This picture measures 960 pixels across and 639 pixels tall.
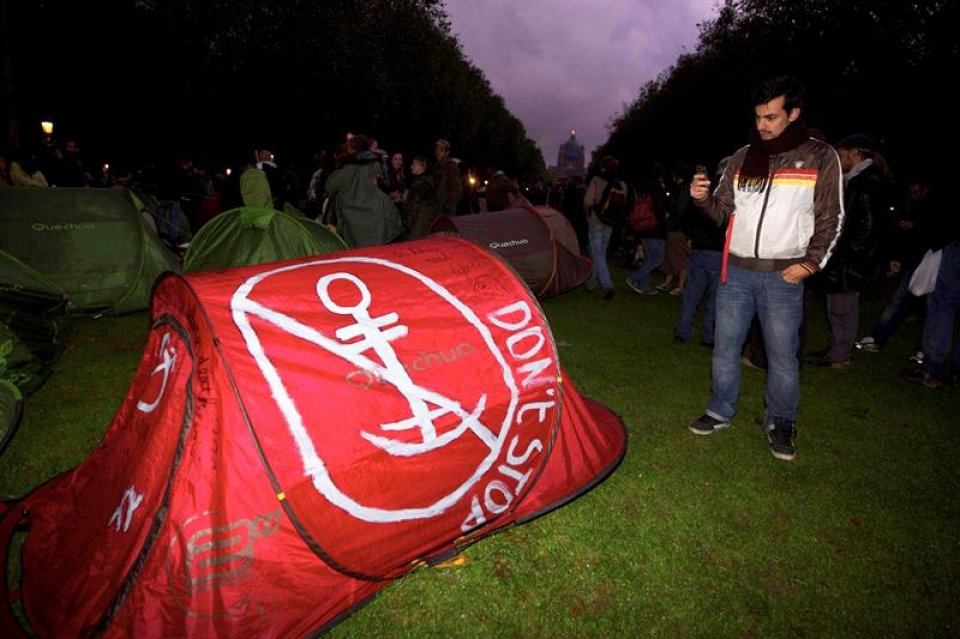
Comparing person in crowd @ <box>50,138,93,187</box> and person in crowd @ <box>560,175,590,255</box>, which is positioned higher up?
person in crowd @ <box>50,138,93,187</box>

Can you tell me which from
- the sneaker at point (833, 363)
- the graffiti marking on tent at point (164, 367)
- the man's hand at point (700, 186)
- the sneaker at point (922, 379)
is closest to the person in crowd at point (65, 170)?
the graffiti marking on tent at point (164, 367)

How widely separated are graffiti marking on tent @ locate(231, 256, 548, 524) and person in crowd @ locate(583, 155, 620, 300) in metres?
5.64

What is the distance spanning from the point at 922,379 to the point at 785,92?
3883mm

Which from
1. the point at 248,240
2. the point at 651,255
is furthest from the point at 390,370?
the point at 651,255

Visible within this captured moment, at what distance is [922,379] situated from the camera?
16.4 ft

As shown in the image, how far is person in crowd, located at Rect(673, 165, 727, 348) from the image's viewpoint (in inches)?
208

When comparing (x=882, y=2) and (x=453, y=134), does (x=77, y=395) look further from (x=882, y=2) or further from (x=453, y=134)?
(x=453, y=134)

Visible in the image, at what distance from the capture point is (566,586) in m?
2.47

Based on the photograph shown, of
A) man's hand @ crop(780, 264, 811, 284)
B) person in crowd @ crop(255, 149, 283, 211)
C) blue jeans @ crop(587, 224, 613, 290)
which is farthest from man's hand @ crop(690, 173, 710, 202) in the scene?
person in crowd @ crop(255, 149, 283, 211)

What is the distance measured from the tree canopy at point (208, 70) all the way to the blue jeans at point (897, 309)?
19008 mm

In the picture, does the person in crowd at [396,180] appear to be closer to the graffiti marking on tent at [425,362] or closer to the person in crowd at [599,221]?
the person in crowd at [599,221]

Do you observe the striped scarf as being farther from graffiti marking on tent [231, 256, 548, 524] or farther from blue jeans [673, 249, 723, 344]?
blue jeans [673, 249, 723, 344]

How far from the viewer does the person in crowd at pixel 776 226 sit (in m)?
3.00

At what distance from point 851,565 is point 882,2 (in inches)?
910
